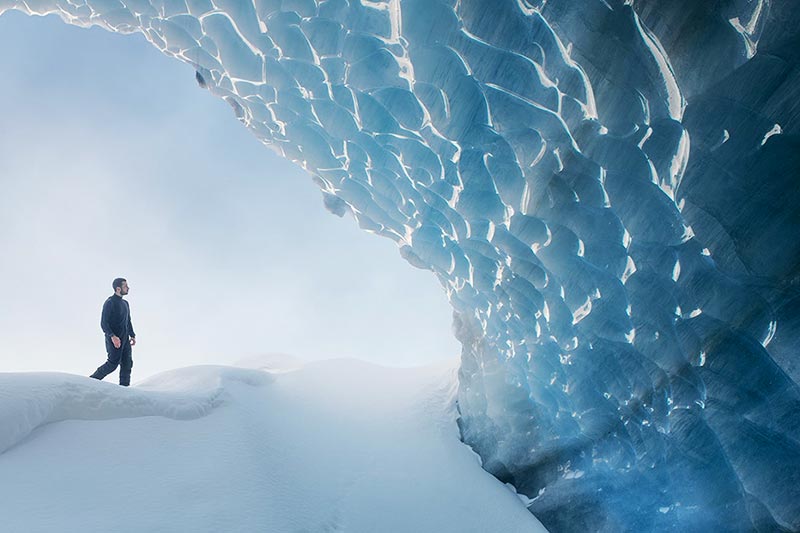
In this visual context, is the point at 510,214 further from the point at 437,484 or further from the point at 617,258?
the point at 437,484

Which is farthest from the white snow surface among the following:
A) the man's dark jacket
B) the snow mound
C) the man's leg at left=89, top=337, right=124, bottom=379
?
the man's dark jacket

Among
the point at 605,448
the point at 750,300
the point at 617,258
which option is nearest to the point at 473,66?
the point at 617,258

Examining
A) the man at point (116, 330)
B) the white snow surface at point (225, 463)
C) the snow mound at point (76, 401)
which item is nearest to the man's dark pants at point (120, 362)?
the man at point (116, 330)

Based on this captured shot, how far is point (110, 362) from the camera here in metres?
4.16

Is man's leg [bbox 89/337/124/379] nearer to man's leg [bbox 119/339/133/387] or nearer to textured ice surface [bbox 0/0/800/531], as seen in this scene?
man's leg [bbox 119/339/133/387]

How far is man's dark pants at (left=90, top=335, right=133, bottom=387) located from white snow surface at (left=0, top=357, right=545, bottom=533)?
1.51 feet

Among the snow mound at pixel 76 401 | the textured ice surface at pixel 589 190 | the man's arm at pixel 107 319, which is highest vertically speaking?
the textured ice surface at pixel 589 190

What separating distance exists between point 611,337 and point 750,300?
2.49 ft

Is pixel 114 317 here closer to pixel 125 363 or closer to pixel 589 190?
pixel 125 363

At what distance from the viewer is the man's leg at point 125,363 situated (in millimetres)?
4285

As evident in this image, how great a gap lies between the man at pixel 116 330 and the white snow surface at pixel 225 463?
0.47 metres

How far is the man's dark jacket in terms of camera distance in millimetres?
4156

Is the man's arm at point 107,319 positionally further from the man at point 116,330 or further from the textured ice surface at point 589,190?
the textured ice surface at point 589,190

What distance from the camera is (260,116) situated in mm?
3736
